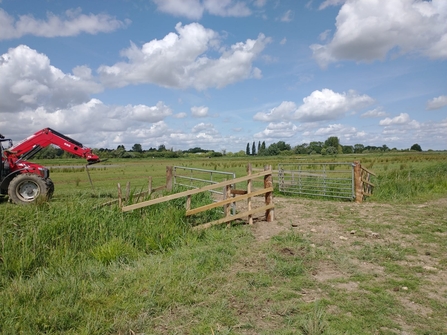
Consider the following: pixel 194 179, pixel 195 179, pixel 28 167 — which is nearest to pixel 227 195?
pixel 195 179

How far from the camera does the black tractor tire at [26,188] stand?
12.4 m

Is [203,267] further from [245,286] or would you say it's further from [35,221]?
[35,221]

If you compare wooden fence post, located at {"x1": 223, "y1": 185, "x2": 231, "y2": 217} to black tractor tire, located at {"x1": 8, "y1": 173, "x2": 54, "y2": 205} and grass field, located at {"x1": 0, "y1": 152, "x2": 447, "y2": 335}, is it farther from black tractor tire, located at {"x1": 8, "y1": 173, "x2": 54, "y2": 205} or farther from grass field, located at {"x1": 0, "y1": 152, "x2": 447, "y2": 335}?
black tractor tire, located at {"x1": 8, "y1": 173, "x2": 54, "y2": 205}

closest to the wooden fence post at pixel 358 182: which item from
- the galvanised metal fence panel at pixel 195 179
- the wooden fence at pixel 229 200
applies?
the galvanised metal fence panel at pixel 195 179

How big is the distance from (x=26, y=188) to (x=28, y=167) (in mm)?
891

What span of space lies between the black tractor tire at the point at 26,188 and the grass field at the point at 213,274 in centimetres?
570

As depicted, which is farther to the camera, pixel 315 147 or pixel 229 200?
Result: pixel 315 147

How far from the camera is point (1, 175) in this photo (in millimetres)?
12586

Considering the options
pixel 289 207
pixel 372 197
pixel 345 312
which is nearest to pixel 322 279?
pixel 345 312

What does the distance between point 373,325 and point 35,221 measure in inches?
248

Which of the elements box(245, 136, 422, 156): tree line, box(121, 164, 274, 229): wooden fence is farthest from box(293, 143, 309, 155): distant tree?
box(121, 164, 274, 229): wooden fence

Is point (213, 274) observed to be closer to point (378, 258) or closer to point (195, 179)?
point (378, 258)

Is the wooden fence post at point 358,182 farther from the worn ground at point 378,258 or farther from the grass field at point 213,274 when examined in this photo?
the grass field at point 213,274

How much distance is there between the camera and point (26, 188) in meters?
12.7
